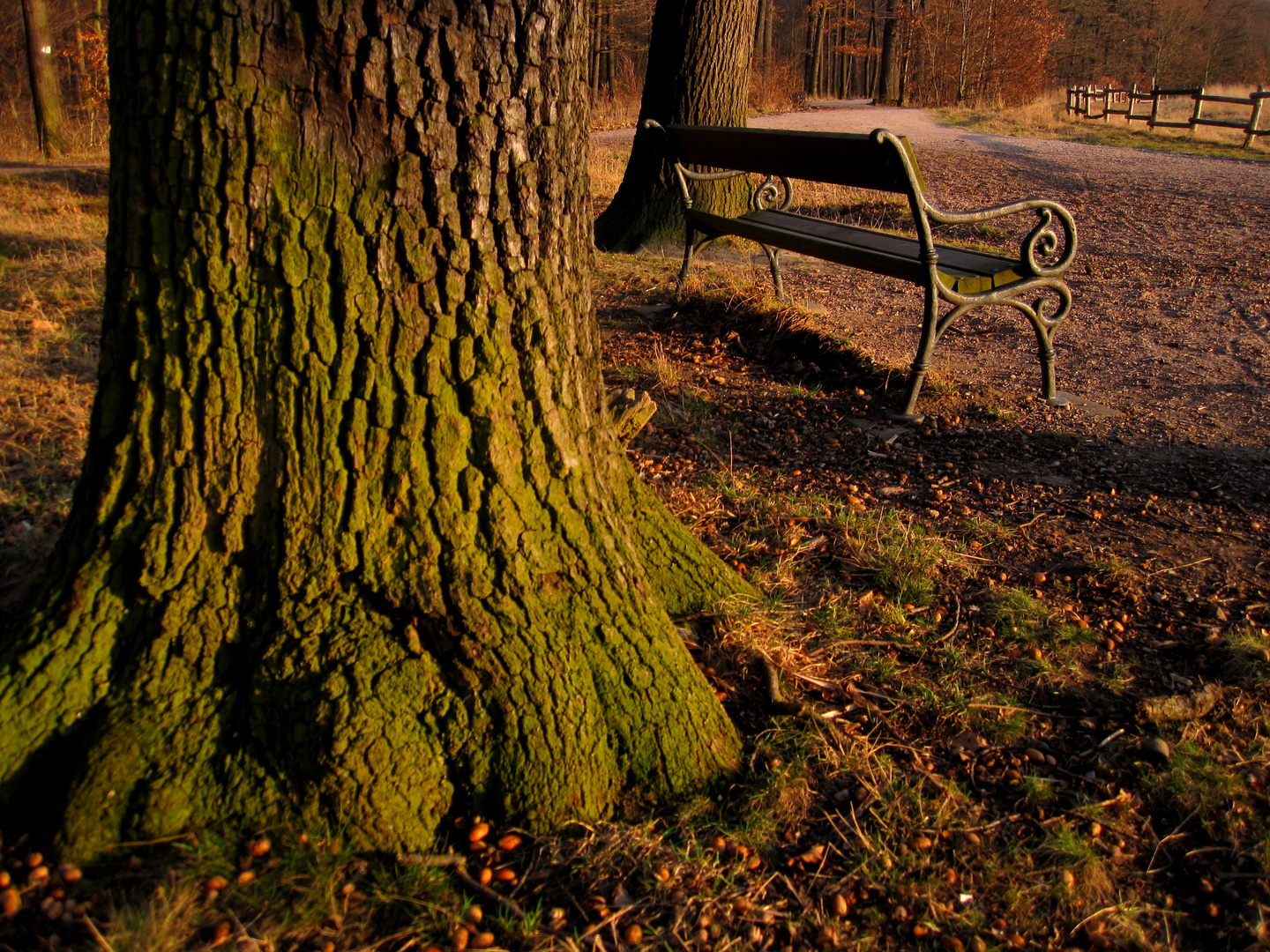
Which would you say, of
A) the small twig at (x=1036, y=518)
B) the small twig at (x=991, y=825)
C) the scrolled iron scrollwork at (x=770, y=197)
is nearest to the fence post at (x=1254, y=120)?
the scrolled iron scrollwork at (x=770, y=197)

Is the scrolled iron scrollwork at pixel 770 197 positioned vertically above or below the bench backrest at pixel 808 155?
below

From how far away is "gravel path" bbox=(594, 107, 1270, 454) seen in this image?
14.8ft

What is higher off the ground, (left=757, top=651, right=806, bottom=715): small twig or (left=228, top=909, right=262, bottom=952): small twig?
(left=757, top=651, right=806, bottom=715): small twig

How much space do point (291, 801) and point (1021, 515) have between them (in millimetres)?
2666

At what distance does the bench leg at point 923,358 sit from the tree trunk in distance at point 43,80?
620 inches

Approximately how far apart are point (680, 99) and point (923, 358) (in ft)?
13.1

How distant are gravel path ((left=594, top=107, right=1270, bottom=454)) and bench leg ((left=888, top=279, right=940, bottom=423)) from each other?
1.57 ft

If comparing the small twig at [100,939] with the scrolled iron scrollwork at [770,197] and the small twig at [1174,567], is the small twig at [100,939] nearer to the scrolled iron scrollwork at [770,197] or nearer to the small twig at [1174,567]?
the small twig at [1174,567]

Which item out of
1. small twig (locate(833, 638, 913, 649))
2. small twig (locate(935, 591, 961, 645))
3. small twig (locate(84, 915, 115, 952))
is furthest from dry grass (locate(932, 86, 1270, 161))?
small twig (locate(84, 915, 115, 952))

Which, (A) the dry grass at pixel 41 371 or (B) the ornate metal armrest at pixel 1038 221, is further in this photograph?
(B) the ornate metal armrest at pixel 1038 221

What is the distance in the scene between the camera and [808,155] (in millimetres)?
4555

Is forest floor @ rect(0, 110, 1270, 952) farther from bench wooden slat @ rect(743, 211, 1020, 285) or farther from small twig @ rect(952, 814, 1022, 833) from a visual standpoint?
bench wooden slat @ rect(743, 211, 1020, 285)

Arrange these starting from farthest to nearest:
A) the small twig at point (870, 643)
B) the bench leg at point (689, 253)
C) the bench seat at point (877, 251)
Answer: the bench leg at point (689, 253), the bench seat at point (877, 251), the small twig at point (870, 643)

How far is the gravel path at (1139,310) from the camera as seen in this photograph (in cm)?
450
